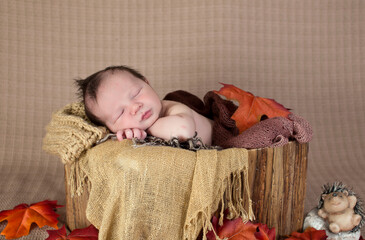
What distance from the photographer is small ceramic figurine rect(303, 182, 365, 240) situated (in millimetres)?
1512

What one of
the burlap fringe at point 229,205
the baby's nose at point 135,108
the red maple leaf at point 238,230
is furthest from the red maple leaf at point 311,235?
the baby's nose at point 135,108

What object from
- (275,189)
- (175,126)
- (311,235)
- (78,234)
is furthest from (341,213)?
(78,234)


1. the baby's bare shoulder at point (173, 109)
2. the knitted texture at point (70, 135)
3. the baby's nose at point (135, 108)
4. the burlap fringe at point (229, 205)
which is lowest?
the burlap fringe at point (229, 205)

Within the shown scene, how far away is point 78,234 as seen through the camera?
146cm

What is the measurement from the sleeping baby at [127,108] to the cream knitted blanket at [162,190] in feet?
0.60

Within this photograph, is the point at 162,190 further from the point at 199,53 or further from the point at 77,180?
the point at 199,53

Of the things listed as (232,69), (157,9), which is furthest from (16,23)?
(232,69)

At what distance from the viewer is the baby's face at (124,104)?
153 centimetres

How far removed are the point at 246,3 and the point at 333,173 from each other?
1015 millimetres

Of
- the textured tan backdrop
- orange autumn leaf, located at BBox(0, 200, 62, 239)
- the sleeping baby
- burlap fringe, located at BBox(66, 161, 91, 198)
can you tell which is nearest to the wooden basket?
burlap fringe, located at BBox(66, 161, 91, 198)

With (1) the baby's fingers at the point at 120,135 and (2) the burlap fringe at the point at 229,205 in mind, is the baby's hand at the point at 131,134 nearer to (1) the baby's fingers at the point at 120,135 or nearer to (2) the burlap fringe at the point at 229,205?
(1) the baby's fingers at the point at 120,135

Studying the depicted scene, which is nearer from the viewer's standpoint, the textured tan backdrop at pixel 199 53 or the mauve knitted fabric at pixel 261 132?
the mauve knitted fabric at pixel 261 132

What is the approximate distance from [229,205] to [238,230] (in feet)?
0.39

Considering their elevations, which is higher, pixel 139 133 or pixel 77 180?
pixel 139 133
